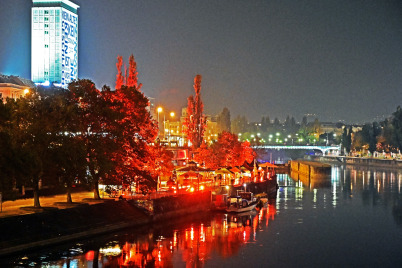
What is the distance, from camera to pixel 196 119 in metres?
118

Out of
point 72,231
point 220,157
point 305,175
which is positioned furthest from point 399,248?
point 305,175

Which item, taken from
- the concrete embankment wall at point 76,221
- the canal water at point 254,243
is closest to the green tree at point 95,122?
the concrete embankment wall at point 76,221

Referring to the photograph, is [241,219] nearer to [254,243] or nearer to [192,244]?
[254,243]

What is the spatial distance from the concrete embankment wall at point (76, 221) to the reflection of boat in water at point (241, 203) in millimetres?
8041

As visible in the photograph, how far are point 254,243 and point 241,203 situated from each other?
19349 millimetres

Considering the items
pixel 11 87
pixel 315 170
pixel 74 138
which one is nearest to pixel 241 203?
pixel 74 138

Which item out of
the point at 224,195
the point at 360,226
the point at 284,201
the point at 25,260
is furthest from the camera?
the point at 284,201

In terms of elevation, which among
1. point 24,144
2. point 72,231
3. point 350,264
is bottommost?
point 350,264

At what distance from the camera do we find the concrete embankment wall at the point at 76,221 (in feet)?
127

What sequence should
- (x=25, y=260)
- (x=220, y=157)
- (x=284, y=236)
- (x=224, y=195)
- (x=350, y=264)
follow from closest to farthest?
(x=25, y=260), (x=350, y=264), (x=284, y=236), (x=224, y=195), (x=220, y=157)

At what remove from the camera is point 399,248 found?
162 ft

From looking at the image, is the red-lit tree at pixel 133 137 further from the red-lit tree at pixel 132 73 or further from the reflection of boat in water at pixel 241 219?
the red-lit tree at pixel 132 73

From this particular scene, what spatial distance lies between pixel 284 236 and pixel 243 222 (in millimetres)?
9044

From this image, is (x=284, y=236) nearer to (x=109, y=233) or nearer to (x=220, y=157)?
(x=109, y=233)
